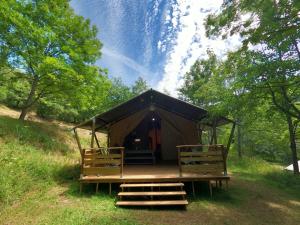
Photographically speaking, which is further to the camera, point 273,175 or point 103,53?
point 103,53

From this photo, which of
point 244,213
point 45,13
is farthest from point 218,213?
point 45,13

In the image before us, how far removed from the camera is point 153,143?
1417cm

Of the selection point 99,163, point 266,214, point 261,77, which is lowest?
point 266,214

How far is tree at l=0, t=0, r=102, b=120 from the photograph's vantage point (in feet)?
43.0

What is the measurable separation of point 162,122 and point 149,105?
1.77 metres

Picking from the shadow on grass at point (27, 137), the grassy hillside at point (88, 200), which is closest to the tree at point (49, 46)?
the shadow on grass at point (27, 137)

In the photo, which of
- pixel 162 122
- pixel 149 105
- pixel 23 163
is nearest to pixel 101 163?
pixel 23 163

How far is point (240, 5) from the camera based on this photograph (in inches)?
285

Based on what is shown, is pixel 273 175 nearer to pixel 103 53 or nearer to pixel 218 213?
pixel 218 213

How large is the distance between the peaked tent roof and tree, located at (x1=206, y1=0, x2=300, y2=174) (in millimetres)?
2543

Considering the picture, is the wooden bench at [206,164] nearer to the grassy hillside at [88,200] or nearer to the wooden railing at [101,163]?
the grassy hillside at [88,200]

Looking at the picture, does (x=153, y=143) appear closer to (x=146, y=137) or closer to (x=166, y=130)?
(x=146, y=137)

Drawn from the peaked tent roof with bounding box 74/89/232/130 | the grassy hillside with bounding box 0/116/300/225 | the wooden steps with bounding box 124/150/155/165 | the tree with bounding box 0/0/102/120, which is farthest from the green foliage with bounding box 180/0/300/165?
the tree with bounding box 0/0/102/120

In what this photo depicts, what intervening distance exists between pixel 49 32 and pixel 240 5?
11356mm
